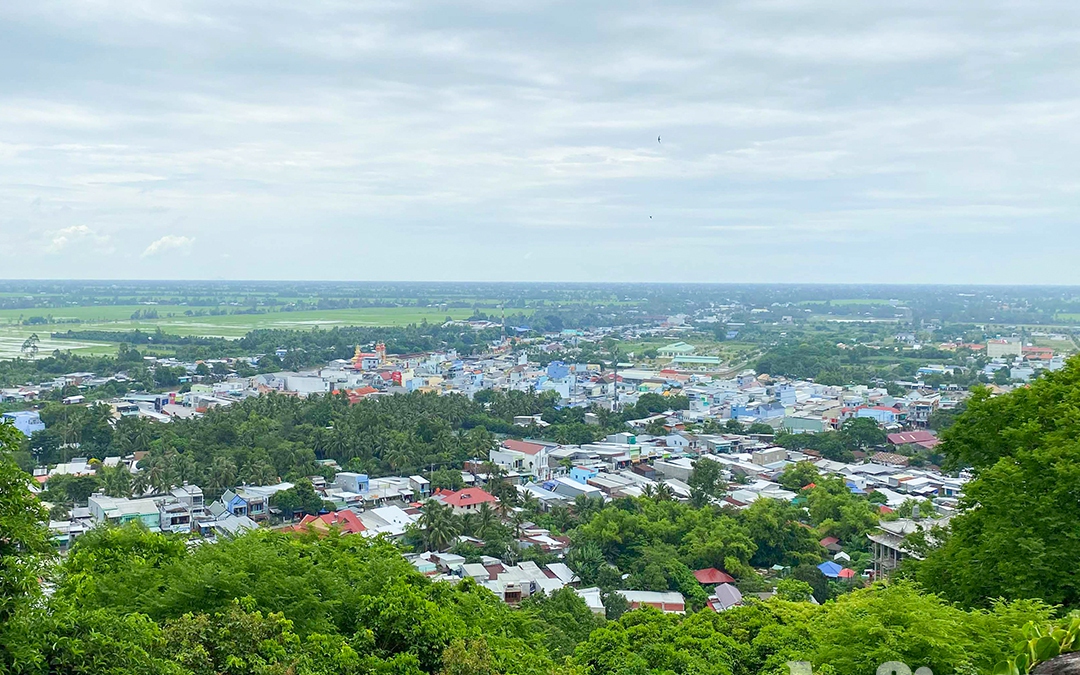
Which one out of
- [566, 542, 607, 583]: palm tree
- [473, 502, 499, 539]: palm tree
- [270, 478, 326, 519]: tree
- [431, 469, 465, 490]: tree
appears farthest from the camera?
[431, 469, 465, 490]: tree

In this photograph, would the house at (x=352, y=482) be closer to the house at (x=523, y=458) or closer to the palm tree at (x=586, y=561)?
the house at (x=523, y=458)

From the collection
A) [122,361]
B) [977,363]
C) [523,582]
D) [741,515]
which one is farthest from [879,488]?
[122,361]

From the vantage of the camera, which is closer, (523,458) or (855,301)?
(523,458)

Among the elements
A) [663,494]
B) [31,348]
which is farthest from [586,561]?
[31,348]

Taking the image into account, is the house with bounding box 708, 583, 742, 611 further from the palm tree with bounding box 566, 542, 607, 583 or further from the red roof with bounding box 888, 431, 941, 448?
the red roof with bounding box 888, 431, 941, 448

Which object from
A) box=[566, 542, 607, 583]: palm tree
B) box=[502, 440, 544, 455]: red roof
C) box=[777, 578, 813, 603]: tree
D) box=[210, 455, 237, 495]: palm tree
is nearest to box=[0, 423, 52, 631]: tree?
box=[777, 578, 813, 603]: tree

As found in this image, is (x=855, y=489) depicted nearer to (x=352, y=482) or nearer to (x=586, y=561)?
(x=586, y=561)

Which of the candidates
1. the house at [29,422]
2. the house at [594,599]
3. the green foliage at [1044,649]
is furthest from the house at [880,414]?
the green foliage at [1044,649]
